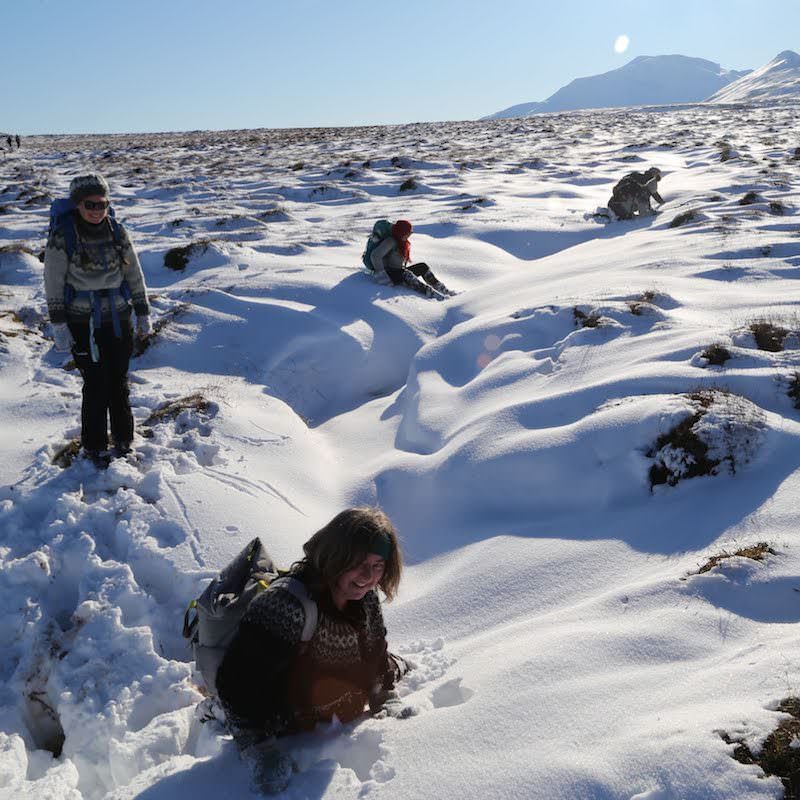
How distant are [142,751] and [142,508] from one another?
220cm

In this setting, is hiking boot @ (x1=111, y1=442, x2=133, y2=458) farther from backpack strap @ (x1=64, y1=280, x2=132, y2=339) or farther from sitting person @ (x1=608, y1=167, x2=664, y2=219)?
sitting person @ (x1=608, y1=167, x2=664, y2=219)

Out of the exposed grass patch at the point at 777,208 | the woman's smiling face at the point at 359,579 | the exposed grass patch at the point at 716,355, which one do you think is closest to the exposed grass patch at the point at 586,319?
the exposed grass patch at the point at 716,355

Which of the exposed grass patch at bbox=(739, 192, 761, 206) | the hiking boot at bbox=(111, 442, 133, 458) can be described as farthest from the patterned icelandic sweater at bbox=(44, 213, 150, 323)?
the exposed grass patch at bbox=(739, 192, 761, 206)

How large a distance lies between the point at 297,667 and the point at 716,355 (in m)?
4.68

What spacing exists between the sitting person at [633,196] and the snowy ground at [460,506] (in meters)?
2.15

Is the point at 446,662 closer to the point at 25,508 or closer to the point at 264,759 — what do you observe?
the point at 264,759

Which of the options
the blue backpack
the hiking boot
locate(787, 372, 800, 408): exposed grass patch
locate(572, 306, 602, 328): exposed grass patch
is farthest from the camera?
locate(572, 306, 602, 328): exposed grass patch

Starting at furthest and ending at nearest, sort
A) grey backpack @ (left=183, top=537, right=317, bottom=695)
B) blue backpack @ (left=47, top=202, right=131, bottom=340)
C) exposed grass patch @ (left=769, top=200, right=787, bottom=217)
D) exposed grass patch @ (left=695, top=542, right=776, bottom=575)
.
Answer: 1. exposed grass patch @ (left=769, top=200, right=787, bottom=217)
2. blue backpack @ (left=47, top=202, right=131, bottom=340)
3. exposed grass patch @ (left=695, top=542, right=776, bottom=575)
4. grey backpack @ (left=183, top=537, right=317, bottom=695)

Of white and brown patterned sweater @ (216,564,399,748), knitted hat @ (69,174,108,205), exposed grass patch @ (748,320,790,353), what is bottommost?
white and brown patterned sweater @ (216,564,399,748)

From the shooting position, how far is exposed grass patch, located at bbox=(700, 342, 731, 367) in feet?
18.4

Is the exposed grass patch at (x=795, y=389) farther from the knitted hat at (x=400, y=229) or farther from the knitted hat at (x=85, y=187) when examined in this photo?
the knitted hat at (x=400, y=229)

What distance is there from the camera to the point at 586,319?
7.29 metres

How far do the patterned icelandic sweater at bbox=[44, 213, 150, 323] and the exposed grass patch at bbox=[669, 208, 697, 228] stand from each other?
10259 millimetres

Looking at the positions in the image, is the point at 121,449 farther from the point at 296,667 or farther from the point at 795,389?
the point at 795,389
